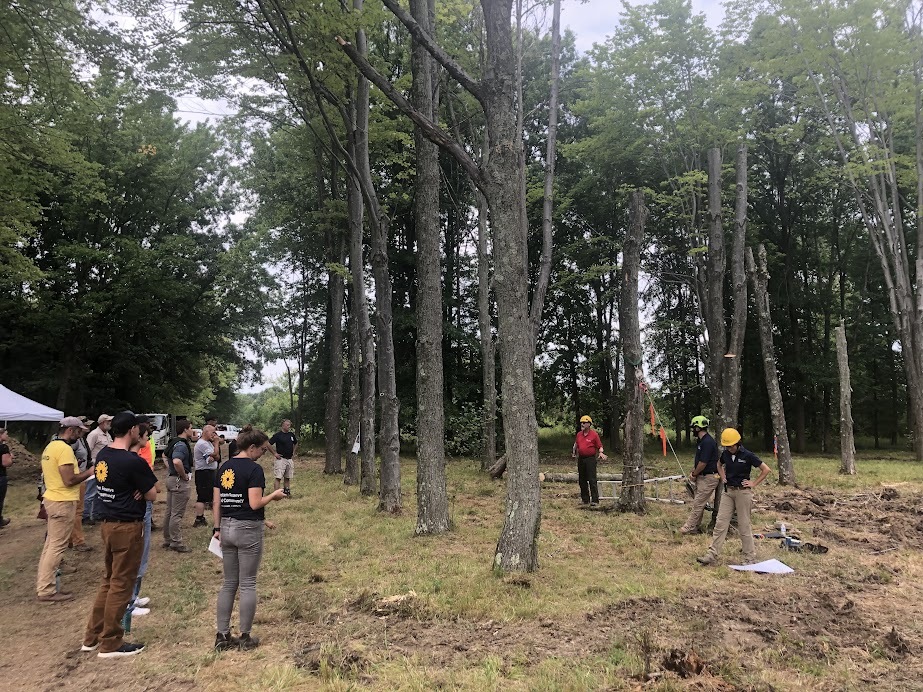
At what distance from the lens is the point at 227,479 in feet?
15.5

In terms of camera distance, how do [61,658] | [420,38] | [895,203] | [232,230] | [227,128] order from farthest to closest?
[232,230] < [227,128] < [895,203] < [420,38] < [61,658]

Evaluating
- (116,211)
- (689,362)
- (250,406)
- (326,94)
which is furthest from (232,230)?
(250,406)

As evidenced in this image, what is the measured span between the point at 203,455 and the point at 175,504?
3.21 ft

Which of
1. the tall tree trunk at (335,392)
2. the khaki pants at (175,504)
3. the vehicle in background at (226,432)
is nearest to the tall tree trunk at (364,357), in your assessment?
the tall tree trunk at (335,392)

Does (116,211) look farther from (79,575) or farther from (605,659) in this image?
(605,659)

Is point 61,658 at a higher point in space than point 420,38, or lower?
lower

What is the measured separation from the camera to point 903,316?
19.5 m

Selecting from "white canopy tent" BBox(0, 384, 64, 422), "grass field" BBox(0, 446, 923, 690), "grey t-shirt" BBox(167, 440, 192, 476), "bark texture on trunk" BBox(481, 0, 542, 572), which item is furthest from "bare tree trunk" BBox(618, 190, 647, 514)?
"white canopy tent" BBox(0, 384, 64, 422)

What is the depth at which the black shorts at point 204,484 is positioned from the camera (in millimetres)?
9430

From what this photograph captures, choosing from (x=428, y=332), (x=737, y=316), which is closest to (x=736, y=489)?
(x=428, y=332)

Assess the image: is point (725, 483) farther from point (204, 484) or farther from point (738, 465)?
point (204, 484)

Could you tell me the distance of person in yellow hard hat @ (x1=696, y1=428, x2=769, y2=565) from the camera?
7453mm

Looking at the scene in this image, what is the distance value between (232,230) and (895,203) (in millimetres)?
27546

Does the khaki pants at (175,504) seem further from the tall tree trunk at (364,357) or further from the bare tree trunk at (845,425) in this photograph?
the bare tree trunk at (845,425)
